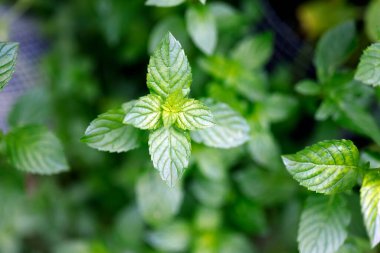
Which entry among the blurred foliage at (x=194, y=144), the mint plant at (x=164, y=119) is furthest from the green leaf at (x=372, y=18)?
the mint plant at (x=164, y=119)

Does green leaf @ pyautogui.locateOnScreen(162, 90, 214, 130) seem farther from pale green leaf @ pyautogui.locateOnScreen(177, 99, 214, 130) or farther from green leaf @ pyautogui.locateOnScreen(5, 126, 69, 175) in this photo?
green leaf @ pyautogui.locateOnScreen(5, 126, 69, 175)

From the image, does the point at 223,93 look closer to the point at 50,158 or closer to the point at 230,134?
the point at 230,134

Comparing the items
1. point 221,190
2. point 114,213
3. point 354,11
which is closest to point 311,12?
point 354,11

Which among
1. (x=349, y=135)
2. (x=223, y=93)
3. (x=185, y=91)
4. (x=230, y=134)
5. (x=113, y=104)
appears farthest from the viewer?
(x=113, y=104)

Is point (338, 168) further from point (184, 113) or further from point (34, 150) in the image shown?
point (34, 150)

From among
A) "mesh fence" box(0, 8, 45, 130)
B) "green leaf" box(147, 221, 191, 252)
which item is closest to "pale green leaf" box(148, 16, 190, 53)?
"green leaf" box(147, 221, 191, 252)

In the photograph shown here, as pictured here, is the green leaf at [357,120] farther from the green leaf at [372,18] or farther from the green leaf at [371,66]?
the green leaf at [372,18]

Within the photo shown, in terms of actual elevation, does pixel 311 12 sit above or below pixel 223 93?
above
